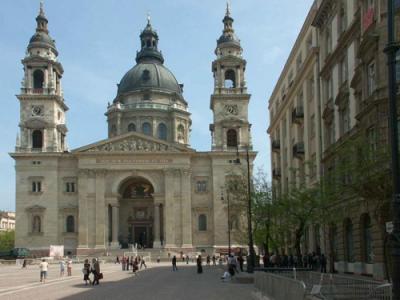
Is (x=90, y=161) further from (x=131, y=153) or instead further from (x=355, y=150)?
(x=355, y=150)

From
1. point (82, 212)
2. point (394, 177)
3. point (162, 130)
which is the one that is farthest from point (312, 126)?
point (162, 130)

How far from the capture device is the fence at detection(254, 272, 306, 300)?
643 inches

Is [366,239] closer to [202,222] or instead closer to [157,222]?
[202,222]

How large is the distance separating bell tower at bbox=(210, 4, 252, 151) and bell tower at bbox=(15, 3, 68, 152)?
21399 millimetres

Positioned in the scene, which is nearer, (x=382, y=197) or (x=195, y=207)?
(x=382, y=197)

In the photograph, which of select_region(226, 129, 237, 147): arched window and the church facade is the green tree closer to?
the church facade

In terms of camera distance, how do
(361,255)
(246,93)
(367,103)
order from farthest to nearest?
(246,93) < (361,255) < (367,103)

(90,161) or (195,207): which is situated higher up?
(90,161)

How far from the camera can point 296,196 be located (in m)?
37.7

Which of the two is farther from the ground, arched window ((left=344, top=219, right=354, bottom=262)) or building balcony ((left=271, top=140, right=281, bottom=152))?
building balcony ((left=271, top=140, right=281, bottom=152))

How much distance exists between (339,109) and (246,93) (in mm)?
57246

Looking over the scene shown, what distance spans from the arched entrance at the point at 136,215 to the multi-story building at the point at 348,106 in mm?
46656

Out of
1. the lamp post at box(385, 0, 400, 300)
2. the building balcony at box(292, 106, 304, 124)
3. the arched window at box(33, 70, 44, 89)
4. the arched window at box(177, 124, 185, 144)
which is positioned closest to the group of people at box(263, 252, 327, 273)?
the building balcony at box(292, 106, 304, 124)

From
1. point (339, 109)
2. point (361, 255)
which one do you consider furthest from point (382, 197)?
point (339, 109)
